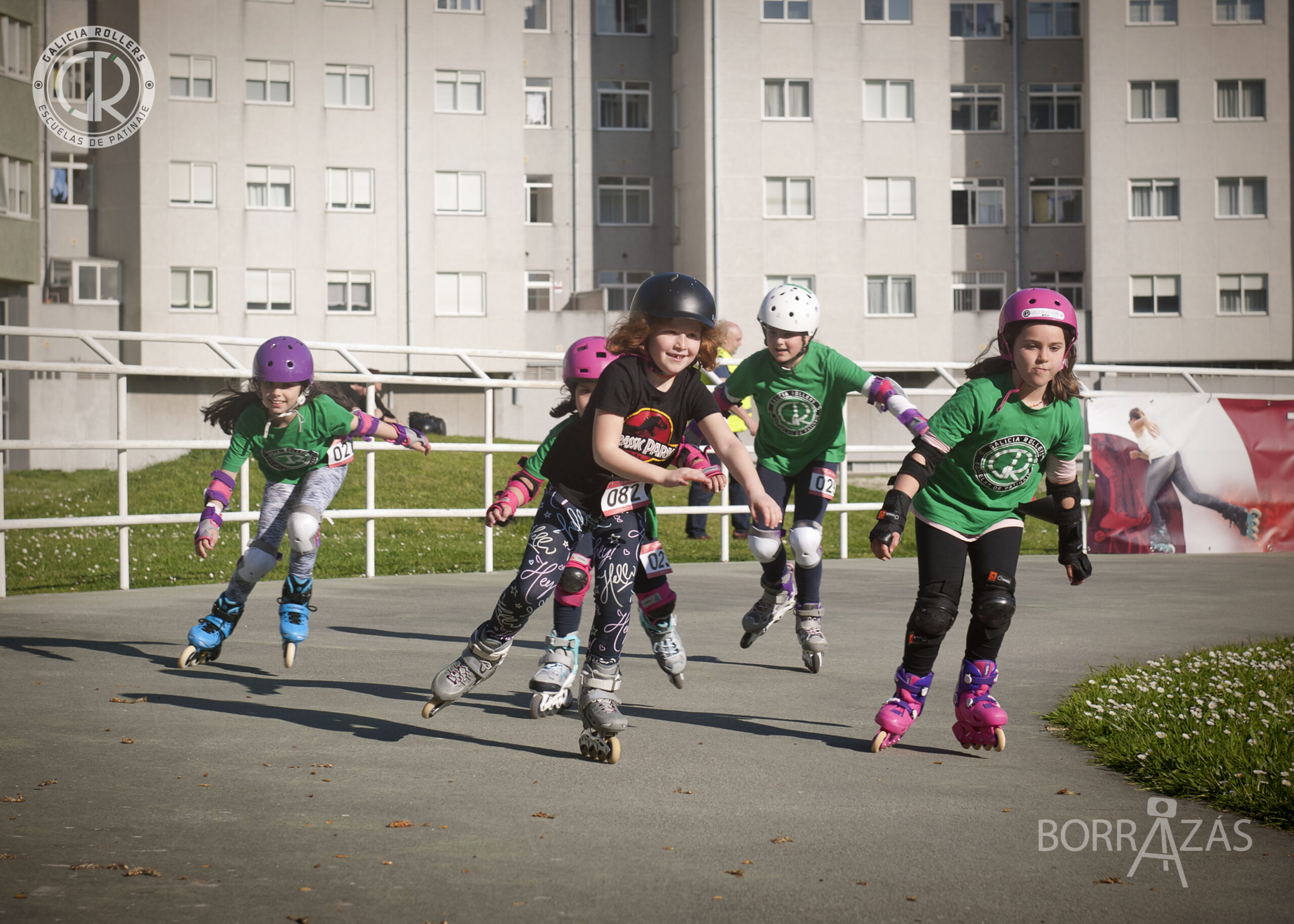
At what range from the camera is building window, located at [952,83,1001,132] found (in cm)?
4516

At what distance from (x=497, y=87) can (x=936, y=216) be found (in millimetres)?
14000

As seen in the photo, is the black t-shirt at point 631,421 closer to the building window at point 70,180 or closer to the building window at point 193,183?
the building window at point 193,183

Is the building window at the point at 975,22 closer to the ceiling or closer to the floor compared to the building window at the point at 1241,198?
closer to the ceiling

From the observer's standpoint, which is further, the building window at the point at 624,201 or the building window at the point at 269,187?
the building window at the point at 624,201

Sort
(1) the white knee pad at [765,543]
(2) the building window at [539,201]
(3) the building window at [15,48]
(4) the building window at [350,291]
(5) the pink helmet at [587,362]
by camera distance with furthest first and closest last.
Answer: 1. (2) the building window at [539,201]
2. (4) the building window at [350,291]
3. (3) the building window at [15,48]
4. (1) the white knee pad at [765,543]
5. (5) the pink helmet at [587,362]

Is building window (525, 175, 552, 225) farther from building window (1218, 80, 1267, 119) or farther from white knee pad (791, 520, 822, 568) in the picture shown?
white knee pad (791, 520, 822, 568)

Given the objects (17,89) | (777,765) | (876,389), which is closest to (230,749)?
(777,765)

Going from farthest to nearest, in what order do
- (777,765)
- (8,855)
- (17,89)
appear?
(17,89), (777,765), (8,855)

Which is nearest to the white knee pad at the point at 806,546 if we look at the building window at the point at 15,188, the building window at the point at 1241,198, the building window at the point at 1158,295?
the building window at the point at 15,188

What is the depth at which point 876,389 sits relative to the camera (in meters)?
7.82

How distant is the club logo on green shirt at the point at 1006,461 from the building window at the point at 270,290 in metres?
37.9

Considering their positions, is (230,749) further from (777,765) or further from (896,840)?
(896,840)

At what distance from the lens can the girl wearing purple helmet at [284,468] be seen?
23.9 feet

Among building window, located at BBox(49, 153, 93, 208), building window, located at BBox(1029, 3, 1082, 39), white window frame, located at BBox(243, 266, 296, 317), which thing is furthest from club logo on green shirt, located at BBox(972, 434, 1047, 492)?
building window, located at BBox(1029, 3, 1082, 39)
